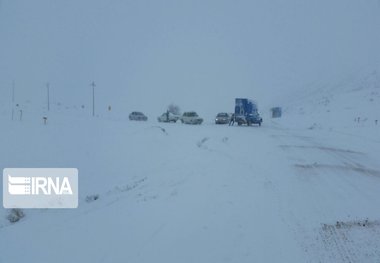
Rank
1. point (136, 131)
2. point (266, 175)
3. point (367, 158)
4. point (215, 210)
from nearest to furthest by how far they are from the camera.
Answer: point (215, 210)
point (266, 175)
point (367, 158)
point (136, 131)

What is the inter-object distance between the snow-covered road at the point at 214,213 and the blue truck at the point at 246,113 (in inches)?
1071

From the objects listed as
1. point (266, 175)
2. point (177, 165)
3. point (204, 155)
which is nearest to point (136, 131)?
point (204, 155)

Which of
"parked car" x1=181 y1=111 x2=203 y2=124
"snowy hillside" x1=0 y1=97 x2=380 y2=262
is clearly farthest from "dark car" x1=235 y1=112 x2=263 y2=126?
"snowy hillside" x1=0 y1=97 x2=380 y2=262

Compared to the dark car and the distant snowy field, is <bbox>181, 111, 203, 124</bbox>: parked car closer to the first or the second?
the dark car

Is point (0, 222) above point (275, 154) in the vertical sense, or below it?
below

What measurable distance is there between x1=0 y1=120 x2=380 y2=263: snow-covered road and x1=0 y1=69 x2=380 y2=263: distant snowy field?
2cm

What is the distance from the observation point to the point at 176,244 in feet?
25.0

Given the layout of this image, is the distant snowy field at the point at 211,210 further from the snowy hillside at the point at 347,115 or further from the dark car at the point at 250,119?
the dark car at the point at 250,119

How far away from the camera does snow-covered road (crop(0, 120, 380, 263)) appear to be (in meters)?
7.39

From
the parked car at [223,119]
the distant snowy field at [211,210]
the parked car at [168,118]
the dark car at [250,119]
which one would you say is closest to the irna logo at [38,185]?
the distant snowy field at [211,210]

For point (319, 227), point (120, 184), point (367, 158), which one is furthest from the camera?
point (367, 158)

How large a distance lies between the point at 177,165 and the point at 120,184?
7.54 ft

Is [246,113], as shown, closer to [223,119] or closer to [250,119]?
[250,119]

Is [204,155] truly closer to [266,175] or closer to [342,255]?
[266,175]
